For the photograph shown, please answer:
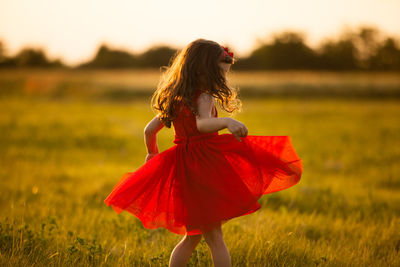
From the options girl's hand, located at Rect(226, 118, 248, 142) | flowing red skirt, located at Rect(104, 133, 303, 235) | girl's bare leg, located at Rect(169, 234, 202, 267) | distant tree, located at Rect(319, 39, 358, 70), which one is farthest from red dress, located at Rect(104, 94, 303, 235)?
distant tree, located at Rect(319, 39, 358, 70)

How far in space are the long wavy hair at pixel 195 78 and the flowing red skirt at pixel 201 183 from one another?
0.95ft

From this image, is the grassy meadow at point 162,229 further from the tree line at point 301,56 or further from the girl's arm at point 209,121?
the tree line at point 301,56

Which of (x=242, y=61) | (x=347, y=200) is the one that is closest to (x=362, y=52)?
(x=242, y=61)

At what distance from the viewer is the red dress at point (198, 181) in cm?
264

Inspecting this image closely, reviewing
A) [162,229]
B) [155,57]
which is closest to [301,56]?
[155,57]

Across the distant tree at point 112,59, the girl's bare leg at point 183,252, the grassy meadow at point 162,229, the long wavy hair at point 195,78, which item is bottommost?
the grassy meadow at point 162,229

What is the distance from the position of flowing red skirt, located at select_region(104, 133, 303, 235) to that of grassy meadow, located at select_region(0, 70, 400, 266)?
70 centimetres

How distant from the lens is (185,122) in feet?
9.36

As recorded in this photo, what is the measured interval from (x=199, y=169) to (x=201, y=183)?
0.33 feet

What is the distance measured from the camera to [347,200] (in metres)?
5.94

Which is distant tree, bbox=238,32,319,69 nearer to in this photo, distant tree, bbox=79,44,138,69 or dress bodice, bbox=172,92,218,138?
distant tree, bbox=79,44,138,69

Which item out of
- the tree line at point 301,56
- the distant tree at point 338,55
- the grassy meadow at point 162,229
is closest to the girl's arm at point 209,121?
the grassy meadow at point 162,229

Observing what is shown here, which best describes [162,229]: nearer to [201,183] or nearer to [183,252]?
[183,252]

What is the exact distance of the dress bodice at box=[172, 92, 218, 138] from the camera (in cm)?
282
